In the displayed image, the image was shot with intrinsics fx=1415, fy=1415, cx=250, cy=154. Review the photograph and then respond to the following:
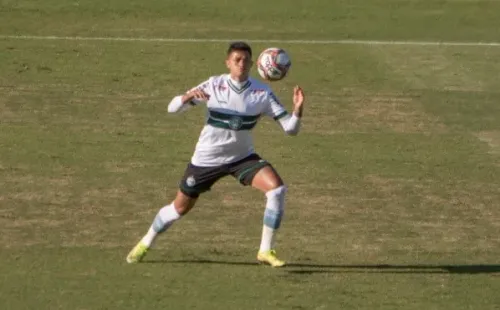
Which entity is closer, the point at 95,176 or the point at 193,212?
the point at 193,212

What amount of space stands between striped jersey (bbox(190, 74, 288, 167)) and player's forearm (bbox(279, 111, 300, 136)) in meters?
0.07

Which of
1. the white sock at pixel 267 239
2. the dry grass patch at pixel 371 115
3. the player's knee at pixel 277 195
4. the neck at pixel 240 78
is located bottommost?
the white sock at pixel 267 239

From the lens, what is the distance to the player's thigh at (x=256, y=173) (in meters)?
15.8

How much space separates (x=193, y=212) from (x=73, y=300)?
4.16 metres

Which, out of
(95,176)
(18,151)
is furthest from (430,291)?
(18,151)

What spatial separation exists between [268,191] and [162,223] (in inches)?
51.9

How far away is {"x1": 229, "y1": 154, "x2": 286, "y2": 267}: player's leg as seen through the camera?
15828 millimetres

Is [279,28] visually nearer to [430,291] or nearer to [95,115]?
[95,115]

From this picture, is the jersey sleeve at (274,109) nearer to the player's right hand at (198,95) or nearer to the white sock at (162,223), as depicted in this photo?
A: the player's right hand at (198,95)

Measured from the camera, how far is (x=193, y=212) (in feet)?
61.6

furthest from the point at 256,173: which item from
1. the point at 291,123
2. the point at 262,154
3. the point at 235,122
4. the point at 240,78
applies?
the point at 262,154

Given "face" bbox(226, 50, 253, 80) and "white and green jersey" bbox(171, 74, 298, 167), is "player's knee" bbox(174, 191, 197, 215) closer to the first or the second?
"white and green jersey" bbox(171, 74, 298, 167)

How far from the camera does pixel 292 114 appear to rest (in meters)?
15.8

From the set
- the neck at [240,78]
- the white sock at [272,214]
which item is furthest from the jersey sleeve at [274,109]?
the white sock at [272,214]
